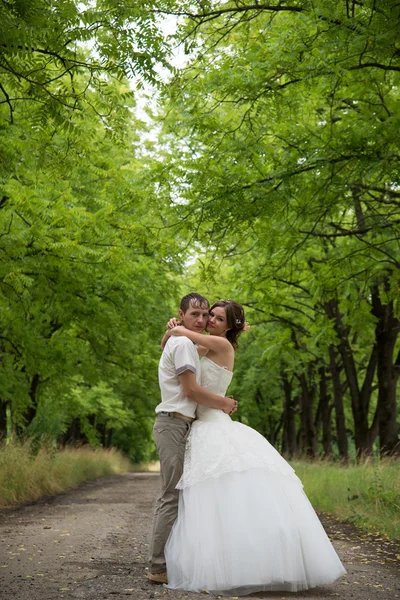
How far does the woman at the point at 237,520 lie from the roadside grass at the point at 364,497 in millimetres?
3686

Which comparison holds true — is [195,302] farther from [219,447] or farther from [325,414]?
[325,414]

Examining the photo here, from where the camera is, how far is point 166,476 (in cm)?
568

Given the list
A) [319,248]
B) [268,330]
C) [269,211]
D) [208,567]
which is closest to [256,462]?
[208,567]

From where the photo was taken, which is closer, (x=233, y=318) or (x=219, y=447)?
(x=219, y=447)

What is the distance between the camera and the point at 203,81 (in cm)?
886

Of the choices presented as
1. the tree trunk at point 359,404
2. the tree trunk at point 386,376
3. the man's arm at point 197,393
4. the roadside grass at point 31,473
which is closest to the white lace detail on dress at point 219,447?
the man's arm at point 197,393

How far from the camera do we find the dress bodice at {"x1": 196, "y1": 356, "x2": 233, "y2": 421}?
19.4ft

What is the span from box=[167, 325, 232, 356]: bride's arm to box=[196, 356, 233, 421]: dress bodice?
0.17m

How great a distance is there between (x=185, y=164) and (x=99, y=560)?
17.7 ft

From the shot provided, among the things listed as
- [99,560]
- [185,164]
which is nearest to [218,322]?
[99,560]

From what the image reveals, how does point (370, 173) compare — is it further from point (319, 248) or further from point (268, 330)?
point (268, 330)

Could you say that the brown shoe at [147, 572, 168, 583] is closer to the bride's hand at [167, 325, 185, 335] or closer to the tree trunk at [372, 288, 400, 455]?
the bride's hand at [167, 325, 185, 335]

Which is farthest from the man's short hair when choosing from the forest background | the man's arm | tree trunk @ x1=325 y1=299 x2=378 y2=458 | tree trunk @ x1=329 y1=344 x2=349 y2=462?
tree trunk @ x1=329 y1=344 x2=349 y2=462

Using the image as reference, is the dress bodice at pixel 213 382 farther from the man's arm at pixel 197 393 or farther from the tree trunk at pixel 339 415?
the tree trunk at pixel 339 415
